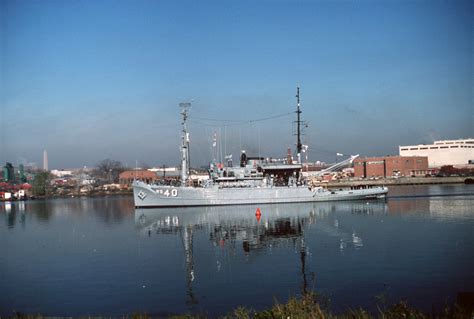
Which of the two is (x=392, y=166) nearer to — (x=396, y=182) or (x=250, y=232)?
(x=396, y=182)

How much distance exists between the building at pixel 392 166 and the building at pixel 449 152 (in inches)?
384

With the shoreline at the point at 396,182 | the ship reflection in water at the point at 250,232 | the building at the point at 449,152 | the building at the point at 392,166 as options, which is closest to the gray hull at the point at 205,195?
the ship reflection in water at the point at 250,232

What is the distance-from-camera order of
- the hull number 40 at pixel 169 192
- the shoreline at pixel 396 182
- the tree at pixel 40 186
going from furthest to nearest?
the tree at pixel 40 186 < the shoreline at pixel 396 182 < the hull number 40 at pixel 169 192

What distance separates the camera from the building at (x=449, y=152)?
411ft

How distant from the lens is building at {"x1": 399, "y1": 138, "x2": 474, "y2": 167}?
125 metres

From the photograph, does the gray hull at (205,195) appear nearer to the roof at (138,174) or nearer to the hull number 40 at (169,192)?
the hull number 40 at (169,192)

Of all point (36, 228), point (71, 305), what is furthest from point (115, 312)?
point (36, 228)

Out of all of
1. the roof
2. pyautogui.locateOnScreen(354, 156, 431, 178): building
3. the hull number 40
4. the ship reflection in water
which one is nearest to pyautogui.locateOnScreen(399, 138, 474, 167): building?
pyautogui.locateOnScreen(354, 156, 431, 178): building

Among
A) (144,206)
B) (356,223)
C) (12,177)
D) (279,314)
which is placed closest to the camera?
(279,314)

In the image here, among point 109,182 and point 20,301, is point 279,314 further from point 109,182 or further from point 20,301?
point 109,182

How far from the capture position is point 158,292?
14570 mm

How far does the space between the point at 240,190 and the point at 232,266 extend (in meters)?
33.8

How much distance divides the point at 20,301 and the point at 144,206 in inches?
1491

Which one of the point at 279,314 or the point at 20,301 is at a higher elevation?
the point at 279,314
